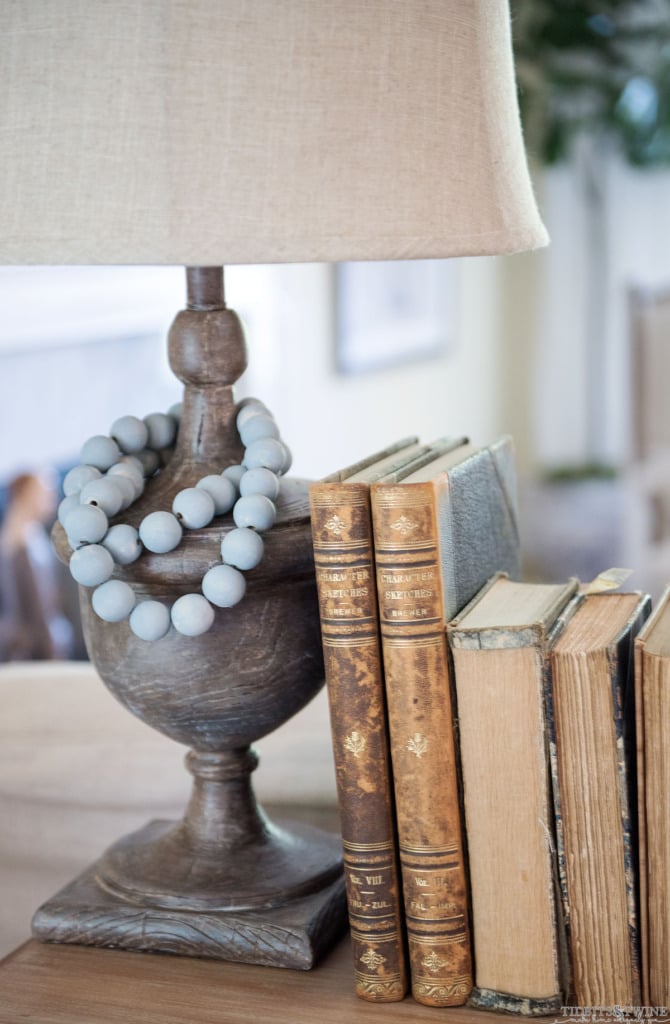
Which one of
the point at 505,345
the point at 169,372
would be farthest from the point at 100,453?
the point at 505,345

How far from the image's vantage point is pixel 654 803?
62 centimetres

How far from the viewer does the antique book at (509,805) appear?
63 centimetres

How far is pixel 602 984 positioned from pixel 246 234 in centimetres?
43

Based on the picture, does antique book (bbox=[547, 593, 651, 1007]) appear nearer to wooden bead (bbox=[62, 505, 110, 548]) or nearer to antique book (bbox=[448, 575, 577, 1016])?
antique book (bbox=[448, 575, 577, 1016])

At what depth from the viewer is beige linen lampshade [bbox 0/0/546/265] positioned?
56 cm

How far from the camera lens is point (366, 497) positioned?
2.09 ft

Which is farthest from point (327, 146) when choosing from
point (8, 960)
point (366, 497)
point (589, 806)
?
point (8, 960)

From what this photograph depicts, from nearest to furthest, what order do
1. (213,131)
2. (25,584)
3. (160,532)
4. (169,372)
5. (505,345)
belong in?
(213,131) < (160,532) < (25,584) < (169,372) < (505,345)

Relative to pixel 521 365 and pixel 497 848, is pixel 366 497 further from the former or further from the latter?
pixel 521 365

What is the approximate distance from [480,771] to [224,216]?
317 mm

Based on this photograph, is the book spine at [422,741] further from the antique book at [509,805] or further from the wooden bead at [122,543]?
the wooden bead at [122,543]

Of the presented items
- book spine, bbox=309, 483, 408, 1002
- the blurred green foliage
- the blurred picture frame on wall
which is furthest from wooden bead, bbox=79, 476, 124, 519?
the blurred green foliage

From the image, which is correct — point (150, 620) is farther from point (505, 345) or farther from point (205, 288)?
point (505, 345)

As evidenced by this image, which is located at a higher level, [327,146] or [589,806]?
[327,146]
